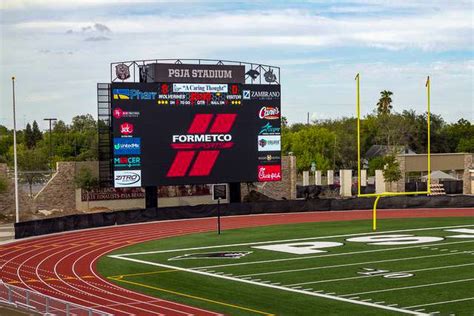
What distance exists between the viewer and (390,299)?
80.4 feet

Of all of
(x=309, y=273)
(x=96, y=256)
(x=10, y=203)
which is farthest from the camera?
(x=10, y=203)

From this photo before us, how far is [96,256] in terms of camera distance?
3669 cm

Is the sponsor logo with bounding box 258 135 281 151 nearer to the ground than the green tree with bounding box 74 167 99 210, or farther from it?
farther from it

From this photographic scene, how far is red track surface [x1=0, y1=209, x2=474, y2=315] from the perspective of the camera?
25047 millimetres

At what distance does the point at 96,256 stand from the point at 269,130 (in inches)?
831

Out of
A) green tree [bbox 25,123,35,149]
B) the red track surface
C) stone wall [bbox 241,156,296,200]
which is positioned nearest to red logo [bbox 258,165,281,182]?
the red track surface

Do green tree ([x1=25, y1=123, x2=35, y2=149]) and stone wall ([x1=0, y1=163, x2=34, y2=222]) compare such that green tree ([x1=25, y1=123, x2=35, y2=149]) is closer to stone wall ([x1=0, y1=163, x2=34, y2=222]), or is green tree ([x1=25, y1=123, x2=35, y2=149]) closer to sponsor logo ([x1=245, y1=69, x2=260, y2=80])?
stone wall ([x1=0, y1=163, x2=34, y2=222])

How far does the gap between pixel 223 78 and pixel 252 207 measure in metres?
9.78

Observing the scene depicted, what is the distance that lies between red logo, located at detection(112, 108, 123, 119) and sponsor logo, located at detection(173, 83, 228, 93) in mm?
3712

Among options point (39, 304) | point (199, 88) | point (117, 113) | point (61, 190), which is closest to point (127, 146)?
point (117, 113)

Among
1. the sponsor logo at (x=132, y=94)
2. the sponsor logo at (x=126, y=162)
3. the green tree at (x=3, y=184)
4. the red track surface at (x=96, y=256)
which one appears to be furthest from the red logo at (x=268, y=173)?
the green tree at (x=3, y=184)

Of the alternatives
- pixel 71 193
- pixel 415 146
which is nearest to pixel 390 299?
pixel 71 193

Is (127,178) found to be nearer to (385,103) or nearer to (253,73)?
(253,73)

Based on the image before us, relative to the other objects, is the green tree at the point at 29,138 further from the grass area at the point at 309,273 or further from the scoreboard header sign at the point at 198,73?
the grass area at the point at 309,273
